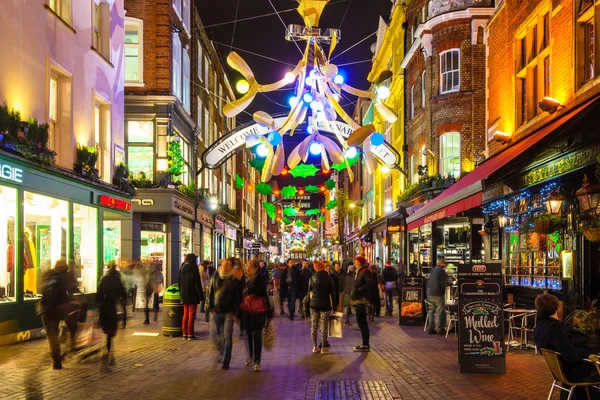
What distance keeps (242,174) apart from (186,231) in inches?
1120

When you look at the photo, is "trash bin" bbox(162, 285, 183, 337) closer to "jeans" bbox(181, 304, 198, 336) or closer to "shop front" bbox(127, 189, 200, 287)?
"jeans" bbox(181, 304, 198, 336)

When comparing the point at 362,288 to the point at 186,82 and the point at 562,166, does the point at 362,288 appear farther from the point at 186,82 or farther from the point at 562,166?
the point at 186,82

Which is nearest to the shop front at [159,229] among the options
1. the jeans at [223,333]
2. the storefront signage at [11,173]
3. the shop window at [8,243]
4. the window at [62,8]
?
the window at [62,8]

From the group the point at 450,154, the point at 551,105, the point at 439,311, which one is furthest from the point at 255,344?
the point at 450,154

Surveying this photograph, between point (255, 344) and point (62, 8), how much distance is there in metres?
11.1

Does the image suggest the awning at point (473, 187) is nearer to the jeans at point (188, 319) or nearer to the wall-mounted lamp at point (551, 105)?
the wall-mounted lamp at point (551, 105)

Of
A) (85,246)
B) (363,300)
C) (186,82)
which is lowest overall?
(363,300)

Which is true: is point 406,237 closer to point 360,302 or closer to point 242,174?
point 360,302

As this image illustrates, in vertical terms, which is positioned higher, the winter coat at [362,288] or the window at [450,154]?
the window at [450,154]

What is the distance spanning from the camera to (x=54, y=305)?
11180 mm

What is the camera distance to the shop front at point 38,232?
14.5 m

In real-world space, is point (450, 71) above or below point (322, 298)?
above

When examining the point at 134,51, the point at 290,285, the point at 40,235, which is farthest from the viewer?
the point at 134,51

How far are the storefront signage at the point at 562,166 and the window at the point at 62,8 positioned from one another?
464 inches
